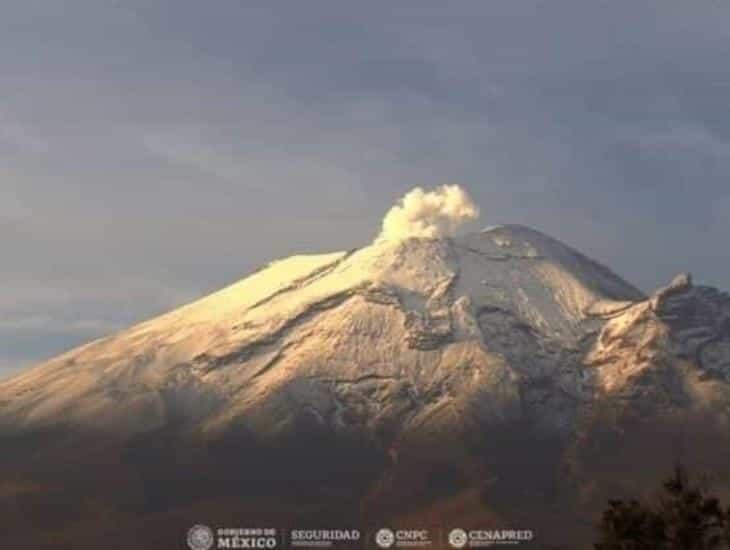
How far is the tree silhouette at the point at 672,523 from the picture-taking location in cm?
10056

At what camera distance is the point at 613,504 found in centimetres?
10838

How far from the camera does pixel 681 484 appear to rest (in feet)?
335

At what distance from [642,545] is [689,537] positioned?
159 inches

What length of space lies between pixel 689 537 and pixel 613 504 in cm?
880

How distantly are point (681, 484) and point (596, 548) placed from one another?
903 cm

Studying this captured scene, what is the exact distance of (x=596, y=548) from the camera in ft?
350

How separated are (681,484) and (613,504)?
772cm

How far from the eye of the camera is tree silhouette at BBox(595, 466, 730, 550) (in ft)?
330

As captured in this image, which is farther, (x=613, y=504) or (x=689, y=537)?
(x=613, y=504)

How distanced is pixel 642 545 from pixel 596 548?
451cm

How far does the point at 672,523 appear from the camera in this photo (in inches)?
3996
